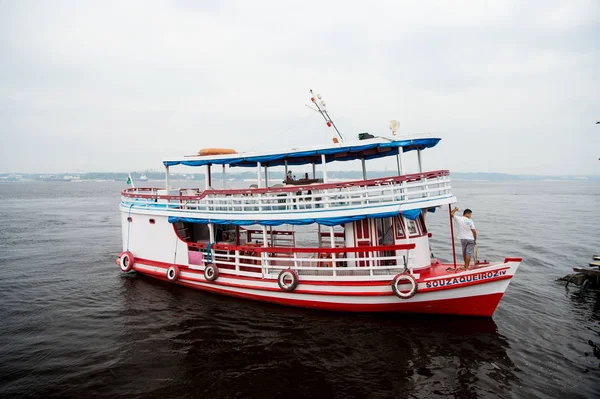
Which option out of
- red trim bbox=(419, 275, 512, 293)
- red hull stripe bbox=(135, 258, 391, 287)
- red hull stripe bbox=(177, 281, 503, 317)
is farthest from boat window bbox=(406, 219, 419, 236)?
red hull stripe bbox=(177, 281, 503, 317)

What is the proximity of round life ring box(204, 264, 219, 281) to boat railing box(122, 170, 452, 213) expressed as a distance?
220 cm

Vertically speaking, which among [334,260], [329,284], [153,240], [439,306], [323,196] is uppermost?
[323,196]

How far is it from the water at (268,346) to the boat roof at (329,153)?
5521mm

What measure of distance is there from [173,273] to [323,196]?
732cm

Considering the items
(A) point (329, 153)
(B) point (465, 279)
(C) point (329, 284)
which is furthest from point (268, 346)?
(A) point (329, 153)

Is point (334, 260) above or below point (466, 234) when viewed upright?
below

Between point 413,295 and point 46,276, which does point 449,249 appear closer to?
point 413,295

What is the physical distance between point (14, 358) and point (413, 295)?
11712mm

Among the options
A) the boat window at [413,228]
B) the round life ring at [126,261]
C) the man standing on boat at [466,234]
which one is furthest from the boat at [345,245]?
the round life ring at [126,261]

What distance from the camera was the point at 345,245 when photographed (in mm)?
11562

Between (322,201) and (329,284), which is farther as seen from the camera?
(329,284)

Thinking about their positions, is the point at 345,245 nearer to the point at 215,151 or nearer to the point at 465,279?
the point at 465,279

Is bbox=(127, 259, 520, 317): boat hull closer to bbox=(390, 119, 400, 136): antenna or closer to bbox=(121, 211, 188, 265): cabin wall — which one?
bbox=(121, 211, 188, 265): cabin wall

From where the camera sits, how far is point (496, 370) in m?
8.51
